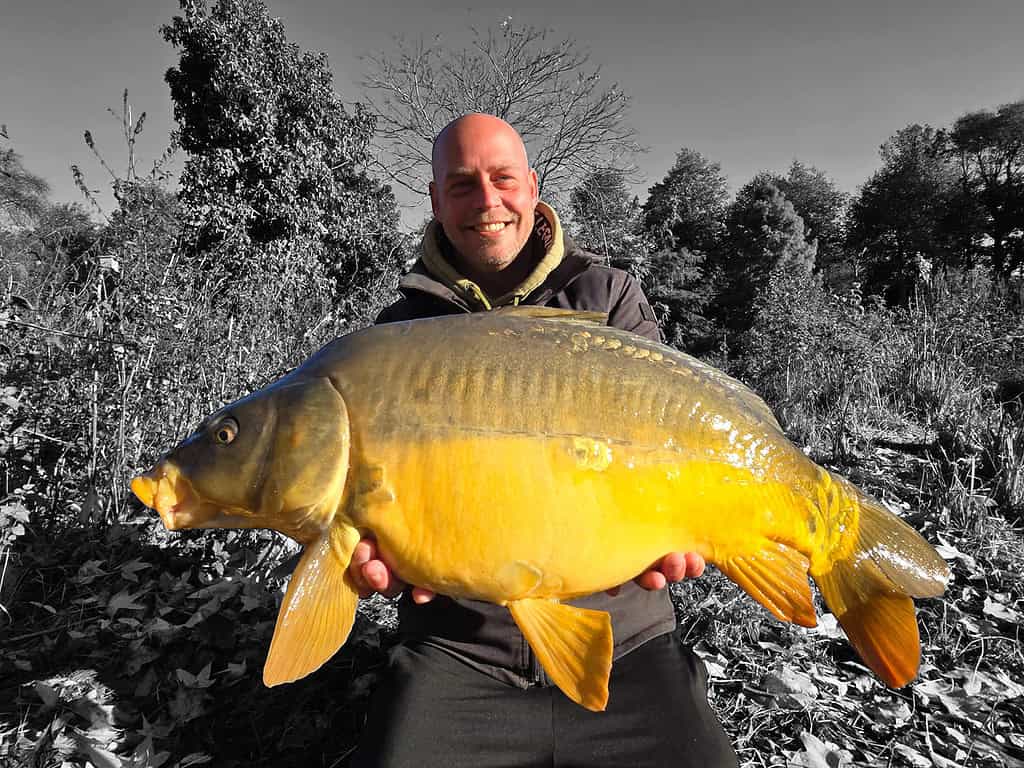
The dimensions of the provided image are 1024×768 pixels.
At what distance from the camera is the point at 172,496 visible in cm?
118

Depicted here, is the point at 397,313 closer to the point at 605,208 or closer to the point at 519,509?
the point at 519,509

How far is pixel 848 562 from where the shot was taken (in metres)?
1.28

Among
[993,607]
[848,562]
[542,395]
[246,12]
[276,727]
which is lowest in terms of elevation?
[276,727]

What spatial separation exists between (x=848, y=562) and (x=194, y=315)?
111 inches

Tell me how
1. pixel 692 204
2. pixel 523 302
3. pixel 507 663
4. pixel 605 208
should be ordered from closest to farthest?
pixel 507 663
pixel 523 302
pixel 605 208
pixel 692 204

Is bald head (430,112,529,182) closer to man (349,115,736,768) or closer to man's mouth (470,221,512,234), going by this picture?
man (349,115,736,768)

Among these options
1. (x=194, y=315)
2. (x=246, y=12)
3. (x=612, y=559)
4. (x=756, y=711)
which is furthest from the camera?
(x=246, y=12)

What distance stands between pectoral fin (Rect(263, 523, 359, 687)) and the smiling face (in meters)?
1.17

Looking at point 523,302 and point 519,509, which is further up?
point 523,302

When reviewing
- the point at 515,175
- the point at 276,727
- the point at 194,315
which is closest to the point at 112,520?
the point at 194,315

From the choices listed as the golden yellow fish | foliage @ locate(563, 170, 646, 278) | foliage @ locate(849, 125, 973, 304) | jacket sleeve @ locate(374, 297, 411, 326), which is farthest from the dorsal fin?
foliage @ locate(849, 125, 973, 304)

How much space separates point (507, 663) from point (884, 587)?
88 centimetres

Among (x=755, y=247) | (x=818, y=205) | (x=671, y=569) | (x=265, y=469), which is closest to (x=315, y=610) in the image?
(x=265, y=469)

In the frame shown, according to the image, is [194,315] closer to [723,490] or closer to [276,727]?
[276,727]
